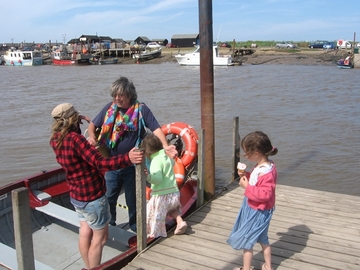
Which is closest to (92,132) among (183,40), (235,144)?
(235,144)

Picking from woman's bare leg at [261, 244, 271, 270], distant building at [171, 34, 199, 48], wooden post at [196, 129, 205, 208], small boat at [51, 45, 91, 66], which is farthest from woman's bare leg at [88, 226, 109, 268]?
distant building at [171, 34, 199, 48]

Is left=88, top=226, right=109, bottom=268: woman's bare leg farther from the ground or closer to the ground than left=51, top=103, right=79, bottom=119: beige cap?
closer to the ground

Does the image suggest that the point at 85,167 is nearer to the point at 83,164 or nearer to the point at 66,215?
the point at 83,164

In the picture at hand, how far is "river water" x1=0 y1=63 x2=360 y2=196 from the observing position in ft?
28.7

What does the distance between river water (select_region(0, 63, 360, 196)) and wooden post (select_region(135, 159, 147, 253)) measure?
32.9 inches

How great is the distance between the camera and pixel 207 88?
177 inches

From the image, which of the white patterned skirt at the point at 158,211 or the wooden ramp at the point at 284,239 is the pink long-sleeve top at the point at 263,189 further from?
the white patterned skirt at the point at 158,211

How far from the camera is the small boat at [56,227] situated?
3524mm

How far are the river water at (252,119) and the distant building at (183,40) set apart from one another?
170ft

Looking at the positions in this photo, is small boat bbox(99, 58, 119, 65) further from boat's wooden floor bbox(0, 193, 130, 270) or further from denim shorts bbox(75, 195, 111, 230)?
denim shorts bbox(75, 195, 111, 230)

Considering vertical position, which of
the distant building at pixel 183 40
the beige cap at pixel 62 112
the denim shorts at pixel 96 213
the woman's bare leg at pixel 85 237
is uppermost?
the distant building at pixel 183 40

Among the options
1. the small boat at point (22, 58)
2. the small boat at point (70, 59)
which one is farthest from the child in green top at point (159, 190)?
the small boat at point (22, 58)

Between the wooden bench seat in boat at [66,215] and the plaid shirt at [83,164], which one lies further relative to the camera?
the wooden bench seat in boat at [66,215]

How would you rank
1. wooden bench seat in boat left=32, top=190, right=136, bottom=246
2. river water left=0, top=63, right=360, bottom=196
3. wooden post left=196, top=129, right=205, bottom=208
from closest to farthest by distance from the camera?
wooden bench seat in boat left=32, top=190, right=136, bottom=246 < wooden post left=196, top=129, right=205, bottom=208 < river water left=0, top=63, right=360, bottom=196
